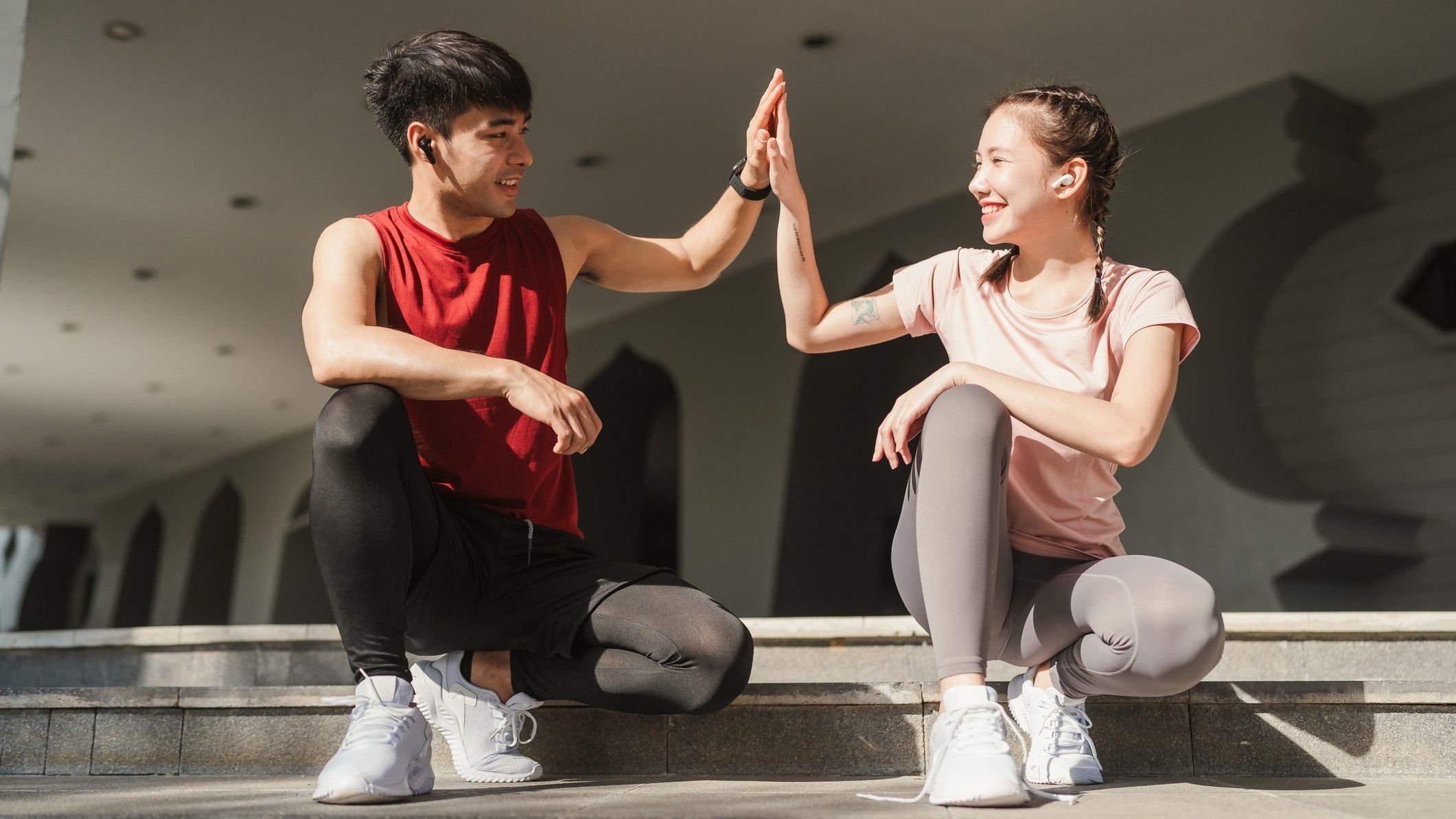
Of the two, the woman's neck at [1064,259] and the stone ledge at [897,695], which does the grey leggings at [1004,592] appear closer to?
the stone ledge at [897,695]

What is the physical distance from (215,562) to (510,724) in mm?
13155

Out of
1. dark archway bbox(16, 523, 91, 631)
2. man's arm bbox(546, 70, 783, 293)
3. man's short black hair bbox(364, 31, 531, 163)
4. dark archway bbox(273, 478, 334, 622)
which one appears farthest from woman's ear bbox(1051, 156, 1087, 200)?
dark archway bbox(16, 523, 91, 631)

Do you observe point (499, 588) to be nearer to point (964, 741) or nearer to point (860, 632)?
point (964, 741)

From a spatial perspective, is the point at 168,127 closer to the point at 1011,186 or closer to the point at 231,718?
the point at 231,718

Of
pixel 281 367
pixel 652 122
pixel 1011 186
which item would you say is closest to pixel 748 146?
pixel 1011 186

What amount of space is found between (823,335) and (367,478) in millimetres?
710

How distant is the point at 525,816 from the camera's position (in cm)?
106

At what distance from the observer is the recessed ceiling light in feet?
14.9

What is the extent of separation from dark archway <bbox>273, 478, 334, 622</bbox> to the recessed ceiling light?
24.2ft

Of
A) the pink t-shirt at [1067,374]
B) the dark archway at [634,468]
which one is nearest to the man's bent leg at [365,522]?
the pink t-shirt at [1067,374]

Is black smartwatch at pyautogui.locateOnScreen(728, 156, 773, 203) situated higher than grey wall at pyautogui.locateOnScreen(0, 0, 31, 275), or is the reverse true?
grey wall at pyautogui.locateOnScreen(0, 0, 31, 275)

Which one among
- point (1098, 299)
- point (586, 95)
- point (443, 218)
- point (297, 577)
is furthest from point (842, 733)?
point (297, 577)

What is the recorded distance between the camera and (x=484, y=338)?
5.28 feet

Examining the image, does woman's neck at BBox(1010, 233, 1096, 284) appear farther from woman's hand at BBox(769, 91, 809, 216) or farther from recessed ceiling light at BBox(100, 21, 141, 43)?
recessed ceiling light at BBox(100, 21, 141, 43)
